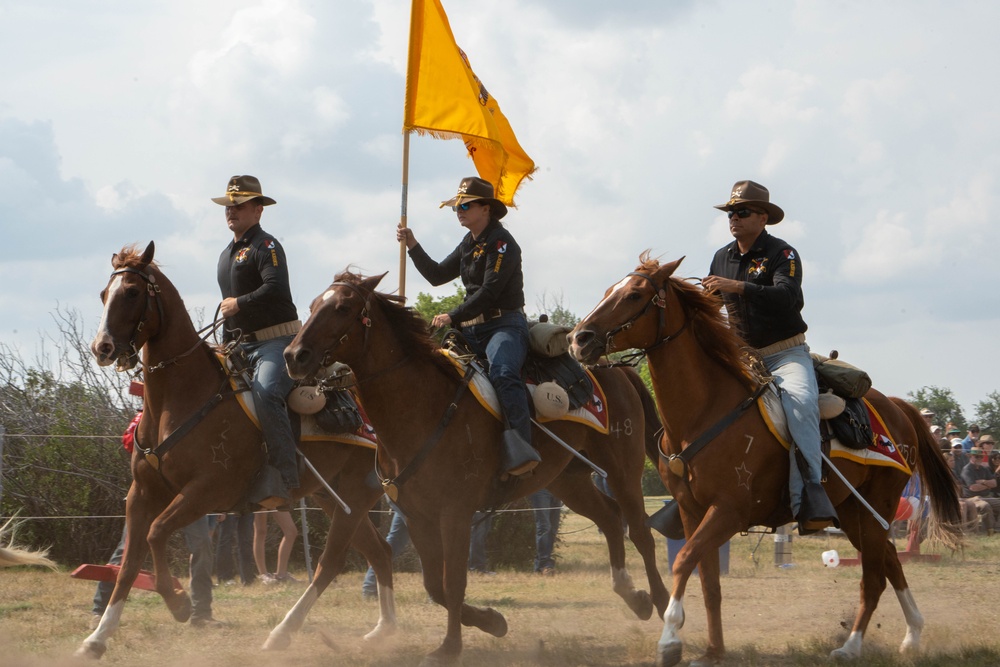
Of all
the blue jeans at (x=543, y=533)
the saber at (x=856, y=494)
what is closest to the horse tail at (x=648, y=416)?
the saber at (x=856, y=494)

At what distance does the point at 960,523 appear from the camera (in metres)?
9.18

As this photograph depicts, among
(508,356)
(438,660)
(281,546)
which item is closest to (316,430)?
(508,356)

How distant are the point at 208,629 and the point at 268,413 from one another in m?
2.38

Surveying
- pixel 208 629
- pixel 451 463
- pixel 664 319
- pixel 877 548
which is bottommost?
pixel 208 629

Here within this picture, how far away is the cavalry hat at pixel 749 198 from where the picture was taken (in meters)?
8.06

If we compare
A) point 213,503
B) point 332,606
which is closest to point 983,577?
point 332,606

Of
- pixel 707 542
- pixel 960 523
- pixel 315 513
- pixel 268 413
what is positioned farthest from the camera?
pixel 315 513

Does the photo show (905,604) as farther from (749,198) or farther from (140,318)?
(140,318)

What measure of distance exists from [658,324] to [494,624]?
2512mm

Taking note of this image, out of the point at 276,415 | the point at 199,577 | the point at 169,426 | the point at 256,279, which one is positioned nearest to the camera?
the point at 169,426

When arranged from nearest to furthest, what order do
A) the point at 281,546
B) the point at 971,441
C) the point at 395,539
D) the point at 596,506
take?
the point at 596,506 → the point at 395,539 → the point at 281,546 → the point at 971,441

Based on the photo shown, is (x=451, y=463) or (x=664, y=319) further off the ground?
(x=664, y=319)

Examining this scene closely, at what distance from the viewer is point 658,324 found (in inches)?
292

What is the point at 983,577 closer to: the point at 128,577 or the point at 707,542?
the point at 707,542
